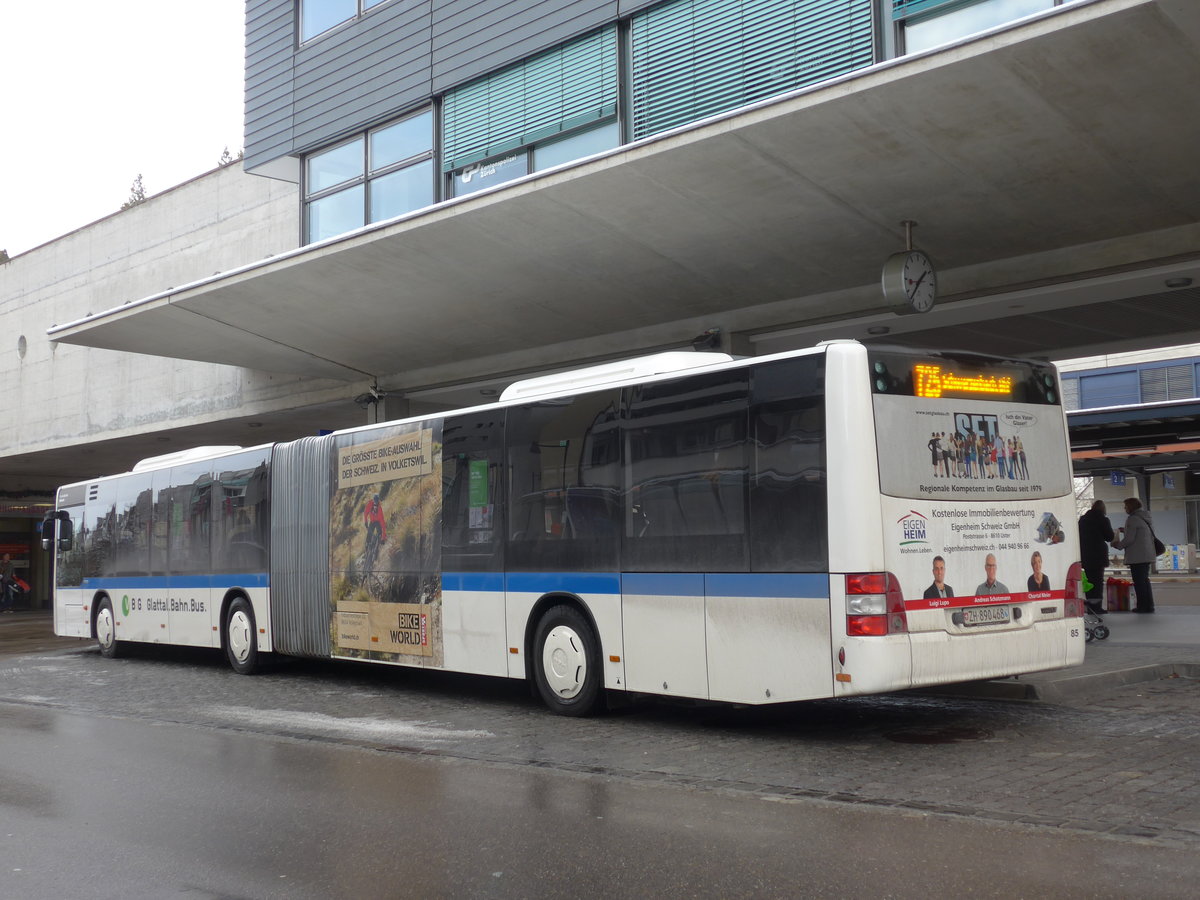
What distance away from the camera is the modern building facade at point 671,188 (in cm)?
1075

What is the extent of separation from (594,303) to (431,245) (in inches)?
102

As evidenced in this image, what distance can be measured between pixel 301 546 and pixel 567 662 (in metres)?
5.22

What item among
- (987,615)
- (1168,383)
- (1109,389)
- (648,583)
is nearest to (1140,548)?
(987,615)

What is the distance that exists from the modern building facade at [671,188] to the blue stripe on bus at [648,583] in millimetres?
4380

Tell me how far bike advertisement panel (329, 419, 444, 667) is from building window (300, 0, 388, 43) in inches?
343

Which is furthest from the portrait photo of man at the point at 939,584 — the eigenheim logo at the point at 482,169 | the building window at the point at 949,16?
the eigenheim logo at the point at 482,169

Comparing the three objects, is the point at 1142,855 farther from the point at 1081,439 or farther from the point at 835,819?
the point at 1081,439

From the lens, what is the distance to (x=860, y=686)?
8281 mm

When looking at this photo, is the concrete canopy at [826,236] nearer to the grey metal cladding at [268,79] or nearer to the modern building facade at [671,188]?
the modern building facade at [671,188]

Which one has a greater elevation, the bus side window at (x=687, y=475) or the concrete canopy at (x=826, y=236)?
the concrete canopy at (x=826, y=236)

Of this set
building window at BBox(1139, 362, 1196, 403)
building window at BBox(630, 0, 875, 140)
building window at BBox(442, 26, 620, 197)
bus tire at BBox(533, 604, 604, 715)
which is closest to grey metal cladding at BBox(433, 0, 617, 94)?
building window at BBox(442, 26, 620, 197)

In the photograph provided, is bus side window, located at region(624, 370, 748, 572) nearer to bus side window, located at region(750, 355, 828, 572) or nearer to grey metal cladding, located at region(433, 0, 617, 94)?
bus side window, located at region(750, 355, 828, 572)

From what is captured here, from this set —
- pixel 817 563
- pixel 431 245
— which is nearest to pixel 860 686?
pixel 817 563

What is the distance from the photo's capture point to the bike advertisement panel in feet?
41.2
